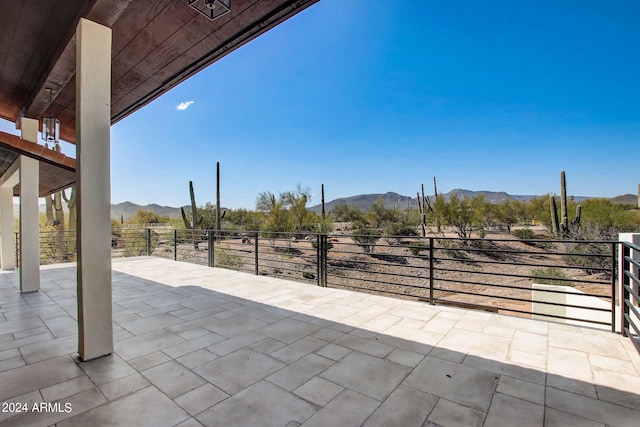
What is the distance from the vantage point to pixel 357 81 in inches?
367

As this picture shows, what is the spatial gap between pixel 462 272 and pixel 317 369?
4.69 m

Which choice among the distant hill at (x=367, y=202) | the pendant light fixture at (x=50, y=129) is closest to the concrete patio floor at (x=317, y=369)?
the pendant light fixture at (x=50, y=129)

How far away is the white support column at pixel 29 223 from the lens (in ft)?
12.4

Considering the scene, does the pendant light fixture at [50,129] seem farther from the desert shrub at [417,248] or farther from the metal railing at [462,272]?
the desert shrub at [417,248]

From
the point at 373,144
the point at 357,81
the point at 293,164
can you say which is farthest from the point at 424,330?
the point at 293,164

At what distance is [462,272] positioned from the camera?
5.52 meters

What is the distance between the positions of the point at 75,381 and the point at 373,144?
1663cm

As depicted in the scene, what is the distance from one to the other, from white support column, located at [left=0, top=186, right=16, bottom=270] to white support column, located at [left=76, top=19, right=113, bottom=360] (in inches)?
226

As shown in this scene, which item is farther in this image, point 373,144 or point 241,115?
point 373,144

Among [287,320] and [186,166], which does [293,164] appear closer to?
[186,166]

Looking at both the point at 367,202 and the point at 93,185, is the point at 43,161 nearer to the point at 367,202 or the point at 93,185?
the point at 93,185

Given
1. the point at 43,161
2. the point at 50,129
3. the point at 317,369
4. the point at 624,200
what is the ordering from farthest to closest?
the point at 624,200 → the point at 50,129 → the point at 43,161 → the point at 317,369

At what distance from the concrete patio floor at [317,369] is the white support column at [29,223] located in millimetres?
914

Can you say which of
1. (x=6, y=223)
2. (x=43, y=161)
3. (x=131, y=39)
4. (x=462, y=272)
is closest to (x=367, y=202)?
(x=462, y=272)
